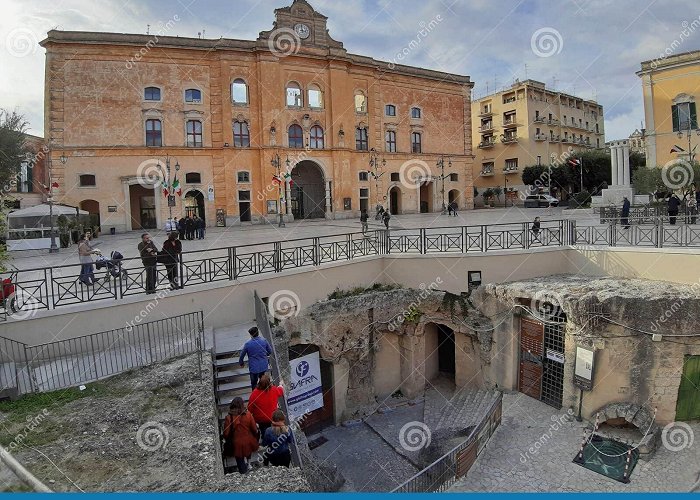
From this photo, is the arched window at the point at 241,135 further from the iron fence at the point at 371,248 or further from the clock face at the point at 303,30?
the iron fence at the point at 371,248

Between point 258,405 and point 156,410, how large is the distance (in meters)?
1.63

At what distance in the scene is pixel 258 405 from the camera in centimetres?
750

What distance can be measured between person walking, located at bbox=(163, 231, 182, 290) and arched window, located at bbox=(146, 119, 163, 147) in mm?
22326

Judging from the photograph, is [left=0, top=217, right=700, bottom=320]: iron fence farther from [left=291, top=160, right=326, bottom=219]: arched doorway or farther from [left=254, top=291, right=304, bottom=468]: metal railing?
[left=291, top=160, right=326, bottom=219]: arched doorway

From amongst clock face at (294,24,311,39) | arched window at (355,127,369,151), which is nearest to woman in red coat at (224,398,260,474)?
arched window at (355,127,369,151)

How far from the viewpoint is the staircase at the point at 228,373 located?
29.9 ft

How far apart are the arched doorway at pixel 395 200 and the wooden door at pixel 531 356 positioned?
83.7 feet

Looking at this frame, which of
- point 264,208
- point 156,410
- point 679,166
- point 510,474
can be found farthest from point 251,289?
point 679,166

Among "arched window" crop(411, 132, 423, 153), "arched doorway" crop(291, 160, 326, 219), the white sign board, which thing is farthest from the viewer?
"arched window" crop(411, 132, 423, 153)

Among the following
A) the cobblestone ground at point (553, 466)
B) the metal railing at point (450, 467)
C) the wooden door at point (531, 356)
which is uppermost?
the wooden door at point (531, 356)

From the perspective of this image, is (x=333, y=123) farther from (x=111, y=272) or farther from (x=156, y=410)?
(x=156, y=410)

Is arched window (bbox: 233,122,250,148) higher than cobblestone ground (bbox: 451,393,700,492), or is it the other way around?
arched window (bbox: 233,122,250,148)

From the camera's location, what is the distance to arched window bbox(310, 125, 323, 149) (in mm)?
35469

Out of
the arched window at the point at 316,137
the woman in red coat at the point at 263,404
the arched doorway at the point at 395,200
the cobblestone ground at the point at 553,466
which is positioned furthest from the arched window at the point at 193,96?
the woman in red coat at the point at 263,404
